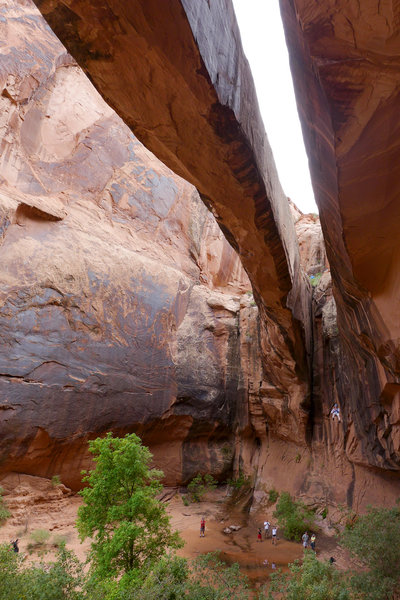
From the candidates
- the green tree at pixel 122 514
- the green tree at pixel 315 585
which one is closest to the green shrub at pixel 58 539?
the green tree at pixel 122 514

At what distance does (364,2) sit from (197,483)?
1715 centimetres

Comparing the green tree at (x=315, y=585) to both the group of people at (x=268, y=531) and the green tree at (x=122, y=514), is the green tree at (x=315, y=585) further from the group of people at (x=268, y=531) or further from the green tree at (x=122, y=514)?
the group of people at (x=268, y=531)

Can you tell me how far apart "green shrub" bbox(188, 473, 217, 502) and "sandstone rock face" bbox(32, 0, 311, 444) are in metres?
12.2

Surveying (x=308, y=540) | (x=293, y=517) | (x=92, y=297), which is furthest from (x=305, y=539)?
(x=92, y=297)

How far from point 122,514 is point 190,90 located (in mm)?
8426

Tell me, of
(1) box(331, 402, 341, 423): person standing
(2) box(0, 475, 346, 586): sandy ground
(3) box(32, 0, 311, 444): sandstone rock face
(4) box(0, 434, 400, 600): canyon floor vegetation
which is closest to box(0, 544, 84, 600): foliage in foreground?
(4) box(0, 434, 400, 600): canyon floor vegetation

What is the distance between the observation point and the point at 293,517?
1207cm

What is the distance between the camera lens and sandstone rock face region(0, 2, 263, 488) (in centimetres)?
1270

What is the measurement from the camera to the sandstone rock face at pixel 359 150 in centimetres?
333

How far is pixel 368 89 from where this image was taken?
11.9 feet

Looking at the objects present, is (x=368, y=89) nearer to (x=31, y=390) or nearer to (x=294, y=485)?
(x=31, y=390)

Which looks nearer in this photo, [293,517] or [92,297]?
[293,517]

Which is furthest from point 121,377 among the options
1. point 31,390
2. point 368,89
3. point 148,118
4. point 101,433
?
point 368,89

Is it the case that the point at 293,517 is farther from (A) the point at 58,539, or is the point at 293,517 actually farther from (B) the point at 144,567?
(A) the point at 58,539
